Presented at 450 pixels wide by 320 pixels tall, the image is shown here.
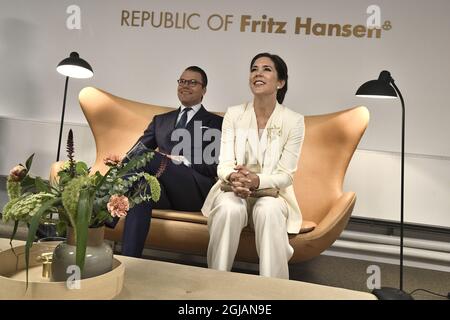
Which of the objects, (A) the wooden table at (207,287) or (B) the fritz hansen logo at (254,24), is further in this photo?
(B) the fritz hansen logo at (254,24)

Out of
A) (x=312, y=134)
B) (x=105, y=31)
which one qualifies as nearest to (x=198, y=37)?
(x=105, y=31)

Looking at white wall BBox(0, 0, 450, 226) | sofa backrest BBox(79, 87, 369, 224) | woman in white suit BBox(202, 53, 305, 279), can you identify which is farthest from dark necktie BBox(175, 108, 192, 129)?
white wall BBox(0, 0, 450, 226)

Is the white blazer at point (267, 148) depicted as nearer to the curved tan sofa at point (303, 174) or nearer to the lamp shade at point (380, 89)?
the curved tan sofa at point (303, 174)

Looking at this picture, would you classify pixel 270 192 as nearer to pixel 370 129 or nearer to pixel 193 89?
pixel 193 89

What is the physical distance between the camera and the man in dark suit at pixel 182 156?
2391 mm

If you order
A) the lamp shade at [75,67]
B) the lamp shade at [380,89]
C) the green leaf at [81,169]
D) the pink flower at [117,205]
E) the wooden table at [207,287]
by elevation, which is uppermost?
the lamp shade at [75,67]

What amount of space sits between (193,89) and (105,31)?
54.1 inches

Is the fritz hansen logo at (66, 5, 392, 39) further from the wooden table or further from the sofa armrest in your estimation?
the wooden table

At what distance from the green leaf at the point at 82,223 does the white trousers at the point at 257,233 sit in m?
1.10

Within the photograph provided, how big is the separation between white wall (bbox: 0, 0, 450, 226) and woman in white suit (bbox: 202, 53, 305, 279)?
3.29ft

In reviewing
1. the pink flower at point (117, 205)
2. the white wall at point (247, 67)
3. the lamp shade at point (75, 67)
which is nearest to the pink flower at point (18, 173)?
the pink flower at point (117, 205)

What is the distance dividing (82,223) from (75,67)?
2352 mm

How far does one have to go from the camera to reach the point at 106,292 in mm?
1284

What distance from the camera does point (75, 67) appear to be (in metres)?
3.29
